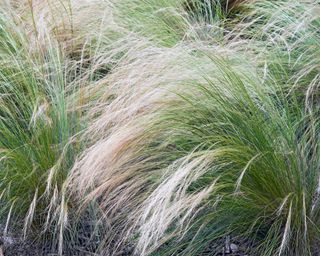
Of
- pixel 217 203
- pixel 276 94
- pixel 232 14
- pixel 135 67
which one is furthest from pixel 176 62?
pixel 232 14

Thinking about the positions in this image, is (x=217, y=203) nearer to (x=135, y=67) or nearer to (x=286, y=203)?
(x=286, y=203)

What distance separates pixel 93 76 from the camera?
11.7 ft

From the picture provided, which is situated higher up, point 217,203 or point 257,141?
point 257,141

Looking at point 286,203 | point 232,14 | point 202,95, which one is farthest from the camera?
point 232,14

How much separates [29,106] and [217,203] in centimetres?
112

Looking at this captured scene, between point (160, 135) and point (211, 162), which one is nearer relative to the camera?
point (211, 162)

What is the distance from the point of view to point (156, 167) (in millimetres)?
2902

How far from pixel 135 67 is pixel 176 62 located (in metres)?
0.22

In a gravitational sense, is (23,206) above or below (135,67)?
below

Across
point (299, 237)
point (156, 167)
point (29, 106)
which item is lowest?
point (299, 237)

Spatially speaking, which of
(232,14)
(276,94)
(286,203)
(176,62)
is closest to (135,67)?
(176,62)

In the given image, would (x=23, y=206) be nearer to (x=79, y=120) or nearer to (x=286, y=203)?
(x=79, y=120)

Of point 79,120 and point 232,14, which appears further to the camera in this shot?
point 232,14

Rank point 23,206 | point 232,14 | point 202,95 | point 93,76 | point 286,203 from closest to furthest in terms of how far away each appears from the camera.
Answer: point 286,203 → point 202,95 → point 23,206 → point 93,76 → point 232,14
